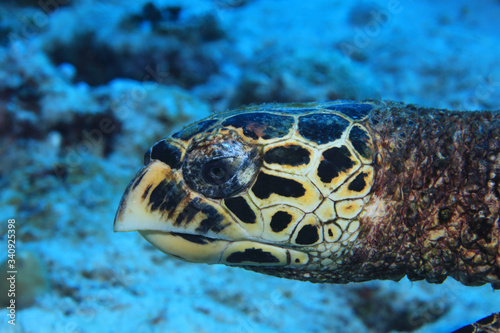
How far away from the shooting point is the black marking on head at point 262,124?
→ 4.24ft

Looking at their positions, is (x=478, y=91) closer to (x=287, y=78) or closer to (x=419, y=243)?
(x=287, y=78)

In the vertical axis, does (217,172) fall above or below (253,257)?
above

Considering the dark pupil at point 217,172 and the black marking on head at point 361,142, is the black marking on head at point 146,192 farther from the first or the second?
the black marking on head at point 361,142

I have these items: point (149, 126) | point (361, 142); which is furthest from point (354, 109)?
point (149, 126)

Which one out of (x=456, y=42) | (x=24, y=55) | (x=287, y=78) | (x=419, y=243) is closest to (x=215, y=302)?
(x=419, y=243)

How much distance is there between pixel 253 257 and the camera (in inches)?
52.4

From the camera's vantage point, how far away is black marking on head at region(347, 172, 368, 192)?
1283mm

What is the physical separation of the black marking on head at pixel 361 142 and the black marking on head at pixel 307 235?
0.36 metres

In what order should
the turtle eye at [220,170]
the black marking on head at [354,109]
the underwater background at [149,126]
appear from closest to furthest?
the turtle eye at [220,170] < the black marking on head at [354,109] < the underwater background at [149,126]

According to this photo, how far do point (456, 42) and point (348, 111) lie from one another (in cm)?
573

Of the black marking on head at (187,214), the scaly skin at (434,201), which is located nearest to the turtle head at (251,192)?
the black marking on head at (187,214)

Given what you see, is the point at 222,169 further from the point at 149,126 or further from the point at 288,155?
the point at 149,126

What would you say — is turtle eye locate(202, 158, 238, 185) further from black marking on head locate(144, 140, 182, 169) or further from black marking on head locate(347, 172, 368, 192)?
black marking on head locate(347, 172, 368, 192)

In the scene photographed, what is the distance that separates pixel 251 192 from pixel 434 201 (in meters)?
0.76
